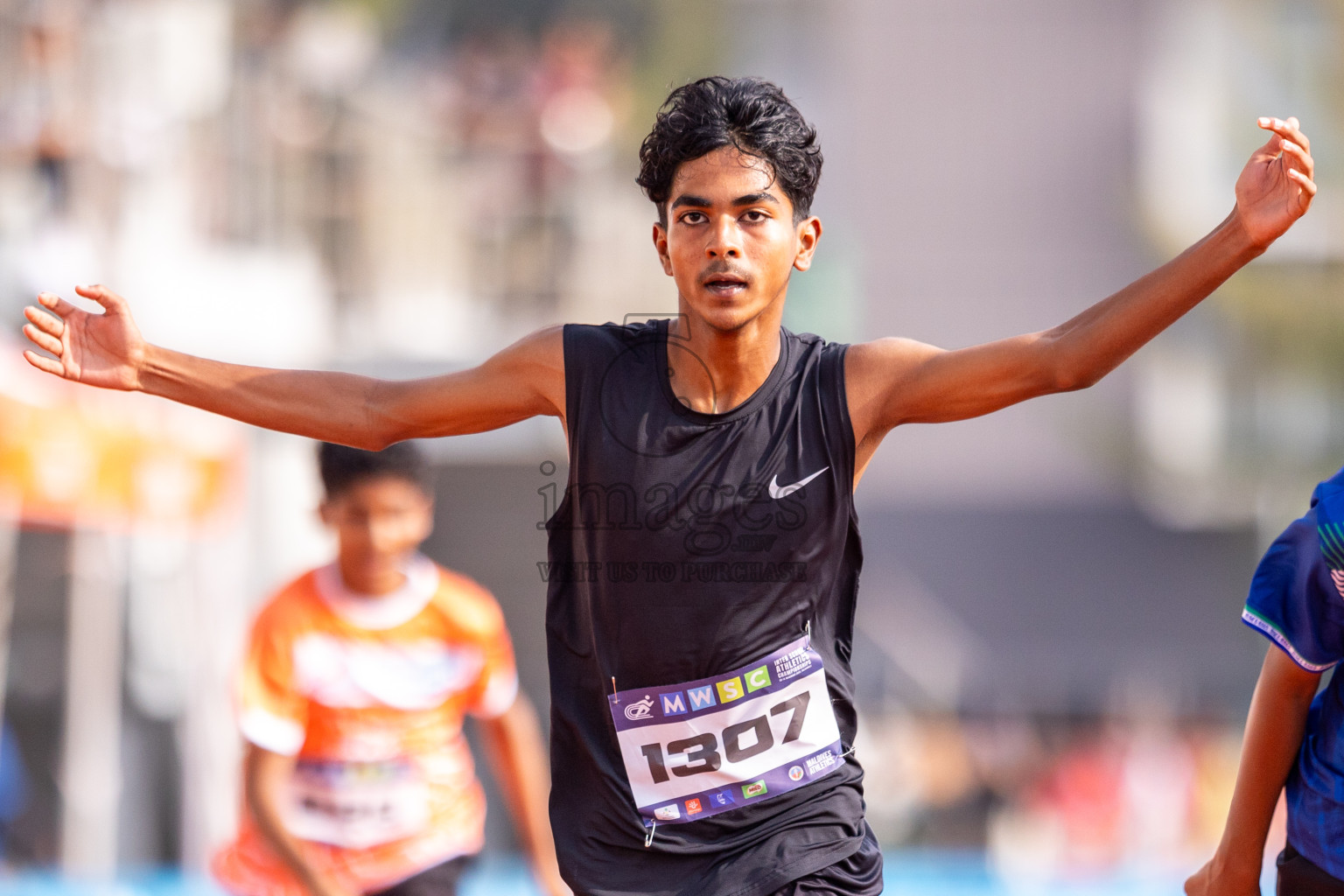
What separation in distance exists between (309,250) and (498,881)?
23.7 feet

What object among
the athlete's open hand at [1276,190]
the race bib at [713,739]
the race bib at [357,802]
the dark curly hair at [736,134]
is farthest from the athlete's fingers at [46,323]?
the athlete's open hand at [1276,190]

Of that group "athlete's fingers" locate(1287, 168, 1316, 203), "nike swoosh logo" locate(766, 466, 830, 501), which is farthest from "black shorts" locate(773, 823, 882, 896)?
"athlete's fingers" locate(1287, 168, 1316, 203)

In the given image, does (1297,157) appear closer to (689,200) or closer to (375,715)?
(689,200)

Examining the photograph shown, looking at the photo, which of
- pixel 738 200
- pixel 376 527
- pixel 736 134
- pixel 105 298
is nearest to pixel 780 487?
pixel 738 200

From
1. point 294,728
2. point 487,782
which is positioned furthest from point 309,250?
point 294,728

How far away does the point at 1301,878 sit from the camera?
2.51m

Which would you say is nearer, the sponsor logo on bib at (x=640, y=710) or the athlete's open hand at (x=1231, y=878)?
the sponsor logo on bib at (x=640, y=710)

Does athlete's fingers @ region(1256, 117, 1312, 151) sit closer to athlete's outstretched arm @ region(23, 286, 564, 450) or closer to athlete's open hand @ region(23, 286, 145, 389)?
athlete's outstretched arm @ region(23, 286, 564, 450)

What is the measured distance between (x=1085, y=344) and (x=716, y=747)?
0.92m

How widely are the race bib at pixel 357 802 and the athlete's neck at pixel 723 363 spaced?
177 centimetres

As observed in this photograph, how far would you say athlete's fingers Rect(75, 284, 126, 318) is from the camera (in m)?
2.51

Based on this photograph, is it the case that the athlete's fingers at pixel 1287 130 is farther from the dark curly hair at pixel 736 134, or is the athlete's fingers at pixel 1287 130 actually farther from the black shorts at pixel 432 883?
the black shorts at pixel 432 883

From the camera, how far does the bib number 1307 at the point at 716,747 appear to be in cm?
243

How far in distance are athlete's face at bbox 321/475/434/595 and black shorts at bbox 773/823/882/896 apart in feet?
6.10
